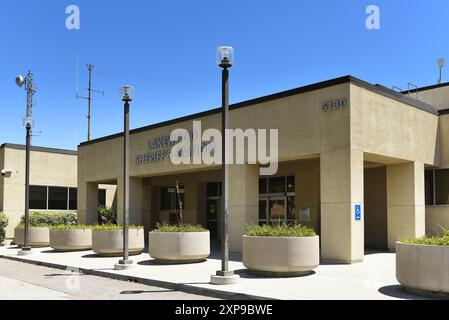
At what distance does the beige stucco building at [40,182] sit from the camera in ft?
98.0

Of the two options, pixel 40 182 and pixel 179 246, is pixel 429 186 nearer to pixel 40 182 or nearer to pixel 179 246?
pixel 179 246

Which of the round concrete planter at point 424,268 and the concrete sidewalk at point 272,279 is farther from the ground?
the round concrete planter at point 424,268

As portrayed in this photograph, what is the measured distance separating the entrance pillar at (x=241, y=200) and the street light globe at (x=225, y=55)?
22.4 ft

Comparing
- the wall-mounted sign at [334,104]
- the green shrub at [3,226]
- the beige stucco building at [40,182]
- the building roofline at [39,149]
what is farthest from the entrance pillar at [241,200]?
the building roofline at [39,149]

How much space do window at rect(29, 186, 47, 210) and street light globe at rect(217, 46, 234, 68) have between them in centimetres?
2259

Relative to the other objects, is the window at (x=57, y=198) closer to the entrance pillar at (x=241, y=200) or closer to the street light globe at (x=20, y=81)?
the street light globe at (x=20, y=81)

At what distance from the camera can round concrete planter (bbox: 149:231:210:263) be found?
15266mm

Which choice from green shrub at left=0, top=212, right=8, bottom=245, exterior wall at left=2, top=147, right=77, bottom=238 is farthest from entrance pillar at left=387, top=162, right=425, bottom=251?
exterior wall at left=2, top=147, right=77, bottom=238

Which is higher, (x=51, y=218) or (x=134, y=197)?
(x=134, y=197)

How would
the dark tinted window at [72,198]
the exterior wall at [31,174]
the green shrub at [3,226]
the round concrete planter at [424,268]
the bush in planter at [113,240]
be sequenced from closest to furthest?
the round concrete planter at [424,268] → the bush in planter at [113,240] → the green shrub at [3,226] → the exterior wall at [31,174] → the dark tinted window at [72,198]

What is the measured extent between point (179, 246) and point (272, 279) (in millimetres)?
4343

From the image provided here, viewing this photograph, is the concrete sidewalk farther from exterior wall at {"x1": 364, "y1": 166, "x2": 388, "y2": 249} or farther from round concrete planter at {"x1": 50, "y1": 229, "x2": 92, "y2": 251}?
round concrete planter at {"x1": 50, "y1": 229, "x2": 92, "y2": 251}

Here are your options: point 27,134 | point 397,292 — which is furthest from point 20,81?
point 397,292

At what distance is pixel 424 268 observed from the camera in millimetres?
8977
